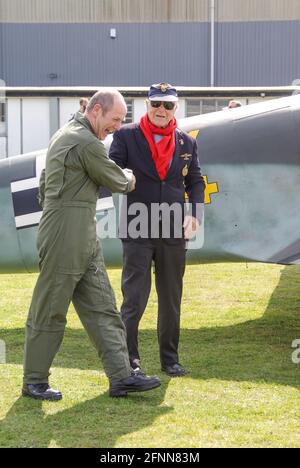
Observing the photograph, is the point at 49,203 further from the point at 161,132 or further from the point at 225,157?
the point at 225,157

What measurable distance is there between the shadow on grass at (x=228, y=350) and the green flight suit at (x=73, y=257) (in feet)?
2.95

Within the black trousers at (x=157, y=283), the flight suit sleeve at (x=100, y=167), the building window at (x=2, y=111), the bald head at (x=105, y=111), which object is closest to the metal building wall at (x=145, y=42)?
the building window at (x=2, y=111)

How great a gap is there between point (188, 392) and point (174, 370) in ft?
1.42

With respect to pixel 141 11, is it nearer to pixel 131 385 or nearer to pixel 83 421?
pixel 131 385

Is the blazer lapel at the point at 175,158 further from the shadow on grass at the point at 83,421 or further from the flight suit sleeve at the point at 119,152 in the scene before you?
the shadow on grass at the point at 83,421

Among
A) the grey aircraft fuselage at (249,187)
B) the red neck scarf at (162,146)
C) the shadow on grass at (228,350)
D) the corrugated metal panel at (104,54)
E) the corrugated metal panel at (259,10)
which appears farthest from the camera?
the corrugated metal panel at (104,54)

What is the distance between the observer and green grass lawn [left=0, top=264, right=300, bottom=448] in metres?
3.84

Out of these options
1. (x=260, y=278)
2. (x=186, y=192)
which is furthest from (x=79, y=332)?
(x=260, y=278)

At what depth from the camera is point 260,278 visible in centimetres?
950

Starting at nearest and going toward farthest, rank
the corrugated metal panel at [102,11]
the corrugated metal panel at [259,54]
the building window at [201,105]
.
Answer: the building window at [201,105]
the corrugated metal panel at [259,54]
the corrugated metal panel at [102,11]

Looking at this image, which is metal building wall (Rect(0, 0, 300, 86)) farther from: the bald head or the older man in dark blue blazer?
the bald head

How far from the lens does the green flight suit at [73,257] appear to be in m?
4.25

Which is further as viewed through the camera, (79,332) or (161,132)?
(79,332)

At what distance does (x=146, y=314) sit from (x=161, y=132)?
9.37ft
